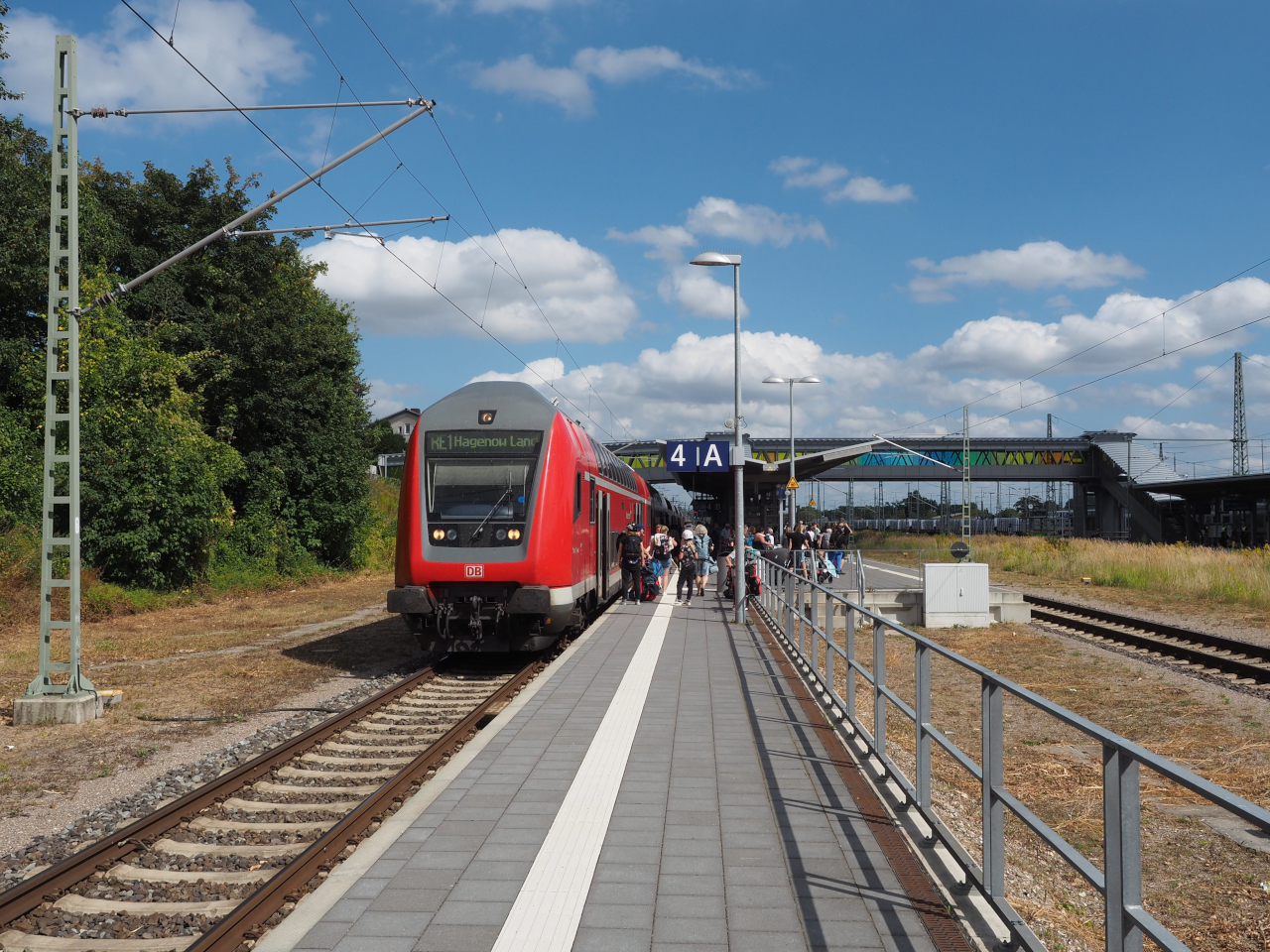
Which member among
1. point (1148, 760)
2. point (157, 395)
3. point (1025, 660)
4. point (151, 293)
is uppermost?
point (151, 293)

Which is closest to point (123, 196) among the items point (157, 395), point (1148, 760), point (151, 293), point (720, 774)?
point (151, 293)

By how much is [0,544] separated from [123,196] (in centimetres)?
1531

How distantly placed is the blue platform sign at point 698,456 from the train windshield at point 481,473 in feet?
43.9

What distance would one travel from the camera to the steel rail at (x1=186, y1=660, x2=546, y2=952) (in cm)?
426

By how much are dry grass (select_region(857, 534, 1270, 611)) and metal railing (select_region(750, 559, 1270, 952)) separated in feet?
62.2

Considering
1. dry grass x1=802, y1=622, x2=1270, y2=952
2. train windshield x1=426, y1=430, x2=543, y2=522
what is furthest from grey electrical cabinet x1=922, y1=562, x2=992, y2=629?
train windshield x1=426, y1=430, x2=543, y2=522

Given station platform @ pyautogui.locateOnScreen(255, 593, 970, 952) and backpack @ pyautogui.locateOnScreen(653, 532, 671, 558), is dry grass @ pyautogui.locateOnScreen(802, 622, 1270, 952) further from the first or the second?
backpack @ pyautogui.locateOnScreen(653, 532, 671, 558)

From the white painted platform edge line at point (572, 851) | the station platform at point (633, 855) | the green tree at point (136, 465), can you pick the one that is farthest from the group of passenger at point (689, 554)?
the station platform at point (633, 855)

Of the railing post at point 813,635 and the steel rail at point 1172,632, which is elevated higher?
the railing post at point 813,635

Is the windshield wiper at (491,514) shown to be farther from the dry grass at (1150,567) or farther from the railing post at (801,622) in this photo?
the dry grass at (1150,567)

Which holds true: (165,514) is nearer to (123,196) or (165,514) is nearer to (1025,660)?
(123,196)

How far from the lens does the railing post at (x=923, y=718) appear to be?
5.60 m

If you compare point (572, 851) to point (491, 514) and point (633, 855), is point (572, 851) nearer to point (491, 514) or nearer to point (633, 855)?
point (633, 855)

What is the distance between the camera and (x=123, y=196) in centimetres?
2939
